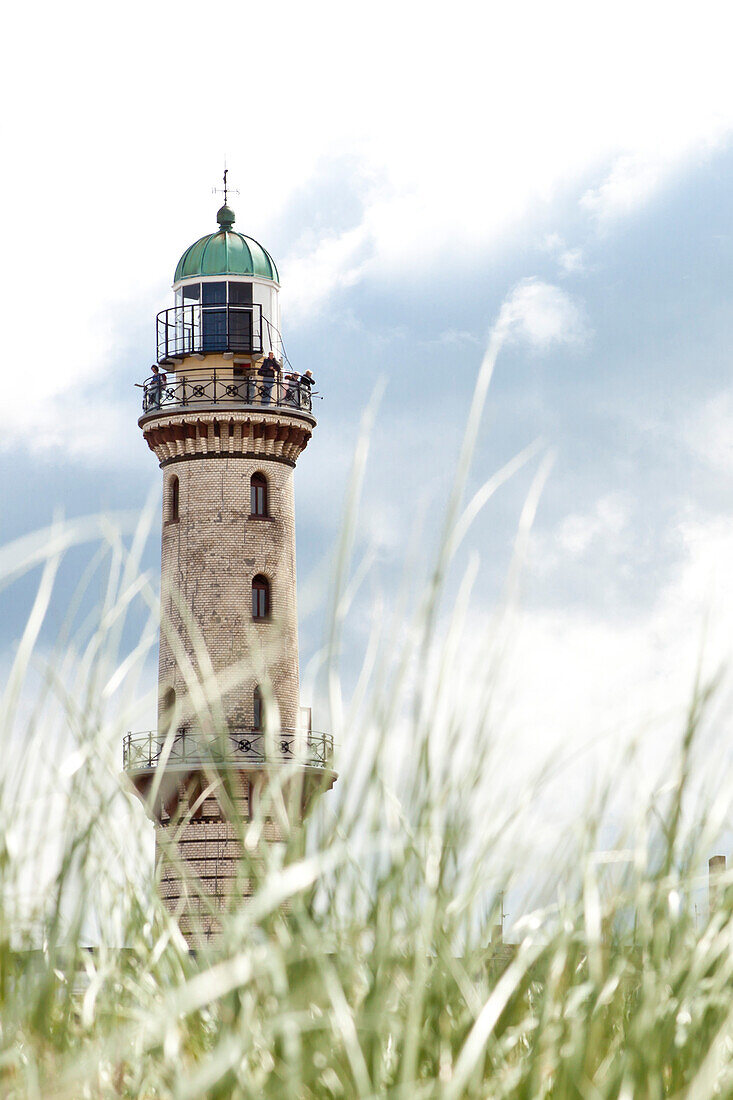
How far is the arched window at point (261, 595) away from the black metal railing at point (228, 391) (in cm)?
332

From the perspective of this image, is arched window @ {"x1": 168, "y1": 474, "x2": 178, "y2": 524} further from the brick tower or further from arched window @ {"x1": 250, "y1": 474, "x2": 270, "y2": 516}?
arched window @ {"x1": 250, "y1": 474, "x2": 270, "y2": 516}

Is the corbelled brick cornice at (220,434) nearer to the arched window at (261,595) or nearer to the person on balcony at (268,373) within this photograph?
the person on balcony at (268,373)

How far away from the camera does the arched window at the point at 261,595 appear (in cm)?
3027

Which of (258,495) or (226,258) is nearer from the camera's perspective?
(258,495)

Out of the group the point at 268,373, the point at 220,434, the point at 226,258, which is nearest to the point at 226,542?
the point at 220,434

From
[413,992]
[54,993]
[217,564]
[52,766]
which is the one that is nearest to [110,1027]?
[54,993]

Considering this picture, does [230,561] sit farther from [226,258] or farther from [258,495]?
[226,258]

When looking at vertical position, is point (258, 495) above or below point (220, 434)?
below

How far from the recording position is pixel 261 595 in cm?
3056

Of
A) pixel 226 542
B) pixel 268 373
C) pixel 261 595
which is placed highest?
pixel 268 373

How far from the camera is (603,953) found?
283cm

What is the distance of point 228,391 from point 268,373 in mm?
995

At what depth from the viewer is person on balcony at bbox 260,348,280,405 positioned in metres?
31.3

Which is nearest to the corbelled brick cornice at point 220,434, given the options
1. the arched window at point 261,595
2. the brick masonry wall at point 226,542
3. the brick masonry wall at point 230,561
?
the brick masonry wall at point 226,542
